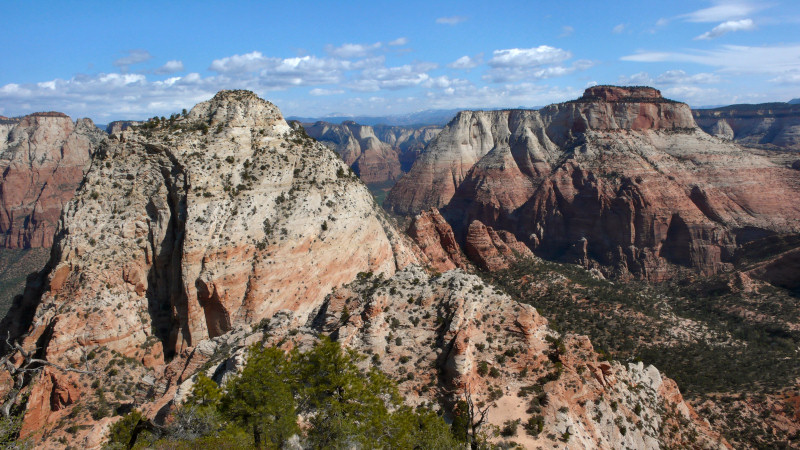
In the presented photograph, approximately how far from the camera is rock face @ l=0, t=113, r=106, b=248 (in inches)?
4338

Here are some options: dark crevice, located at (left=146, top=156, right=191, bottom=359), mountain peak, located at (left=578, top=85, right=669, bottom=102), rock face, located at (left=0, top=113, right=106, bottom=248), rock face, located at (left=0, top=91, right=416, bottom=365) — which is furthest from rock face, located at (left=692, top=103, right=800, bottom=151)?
rock face, located at (left=0, top=113, right=106, bottom=248)

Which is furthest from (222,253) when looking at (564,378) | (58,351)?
(564,378)

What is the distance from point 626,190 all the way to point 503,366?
67525mm

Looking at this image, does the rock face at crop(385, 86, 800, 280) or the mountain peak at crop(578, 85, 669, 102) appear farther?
the mountain peak at crop(578, 85, 669, 102)

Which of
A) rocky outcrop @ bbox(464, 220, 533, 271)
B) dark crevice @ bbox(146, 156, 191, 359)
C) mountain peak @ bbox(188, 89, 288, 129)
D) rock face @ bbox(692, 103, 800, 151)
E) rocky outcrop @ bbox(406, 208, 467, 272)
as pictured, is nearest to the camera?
dark crevice @ bbox(146, 156, 191, 359)

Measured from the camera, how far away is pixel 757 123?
175 m

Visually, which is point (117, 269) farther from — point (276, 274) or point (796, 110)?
point (796, 110)

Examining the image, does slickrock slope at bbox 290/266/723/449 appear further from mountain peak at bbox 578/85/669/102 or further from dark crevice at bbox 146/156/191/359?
mountain peak at bbox 578/85/669/102

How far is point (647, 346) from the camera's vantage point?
141 ft

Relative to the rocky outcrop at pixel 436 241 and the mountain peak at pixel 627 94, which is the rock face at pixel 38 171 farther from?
the mountain peak at pixel 627 94

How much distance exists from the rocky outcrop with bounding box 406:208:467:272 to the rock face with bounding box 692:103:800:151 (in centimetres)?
13628

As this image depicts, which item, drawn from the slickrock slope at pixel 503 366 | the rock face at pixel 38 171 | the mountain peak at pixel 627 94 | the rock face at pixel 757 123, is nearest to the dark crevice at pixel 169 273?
the slickrock slope at pixel 503 366

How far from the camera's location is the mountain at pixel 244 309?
85.0 feet

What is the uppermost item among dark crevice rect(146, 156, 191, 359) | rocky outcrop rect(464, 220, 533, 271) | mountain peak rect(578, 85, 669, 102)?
mountain peak rect(578, 85, 669, 102)
